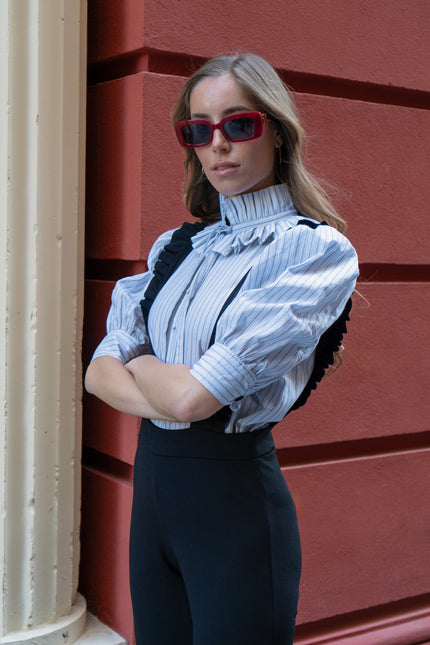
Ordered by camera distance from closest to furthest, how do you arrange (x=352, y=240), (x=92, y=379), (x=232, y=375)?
(x=232, y=375), (x=92, y=379), (x=352, y=240)

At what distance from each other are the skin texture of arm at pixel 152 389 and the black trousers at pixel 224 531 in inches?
3.0

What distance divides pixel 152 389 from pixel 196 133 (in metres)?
0.56

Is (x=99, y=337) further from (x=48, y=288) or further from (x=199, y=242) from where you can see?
(x=199, y=242)

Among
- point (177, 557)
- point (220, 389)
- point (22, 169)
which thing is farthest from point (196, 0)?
point (177, 557)

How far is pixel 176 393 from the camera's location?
167 cm

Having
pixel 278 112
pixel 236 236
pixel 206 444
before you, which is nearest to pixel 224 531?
pixel 206 444

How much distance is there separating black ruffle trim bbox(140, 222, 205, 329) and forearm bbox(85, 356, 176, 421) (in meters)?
0.15

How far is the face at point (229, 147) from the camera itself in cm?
176

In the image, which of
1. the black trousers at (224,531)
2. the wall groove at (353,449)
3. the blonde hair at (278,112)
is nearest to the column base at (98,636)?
the wall groove at (353,449)

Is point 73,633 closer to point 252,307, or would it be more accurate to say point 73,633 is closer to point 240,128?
point 252,307

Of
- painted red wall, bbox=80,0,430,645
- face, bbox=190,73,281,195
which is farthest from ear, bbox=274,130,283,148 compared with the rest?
painted red wall, bbox=80,0,430,645

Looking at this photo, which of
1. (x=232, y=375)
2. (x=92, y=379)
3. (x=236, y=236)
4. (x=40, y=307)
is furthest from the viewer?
(x=40, y=307)

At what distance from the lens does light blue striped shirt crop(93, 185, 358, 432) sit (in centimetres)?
163

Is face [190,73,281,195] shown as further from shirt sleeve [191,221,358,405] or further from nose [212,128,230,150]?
shirt sleeve [191,221,358,405]
